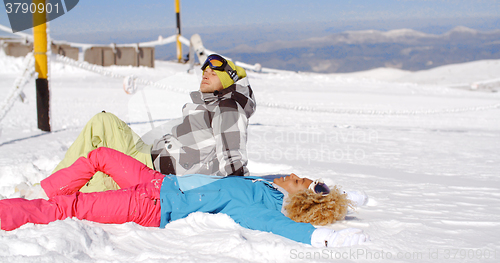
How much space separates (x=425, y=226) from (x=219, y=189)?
1.10 m

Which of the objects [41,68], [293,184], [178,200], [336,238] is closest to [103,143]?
[178,200]

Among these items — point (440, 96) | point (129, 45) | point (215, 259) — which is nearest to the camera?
point (215, 259)

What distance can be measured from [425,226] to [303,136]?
305 cm

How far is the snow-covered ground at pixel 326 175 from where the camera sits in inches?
66.7

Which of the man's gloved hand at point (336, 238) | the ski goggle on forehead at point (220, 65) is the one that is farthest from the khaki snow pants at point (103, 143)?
the man's gloved hand at point (336, 238)

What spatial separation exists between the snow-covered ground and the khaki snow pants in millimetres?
175

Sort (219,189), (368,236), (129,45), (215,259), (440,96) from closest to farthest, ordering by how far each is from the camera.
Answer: (215,259), (368,236), (219,189), (440,96), (129,45)

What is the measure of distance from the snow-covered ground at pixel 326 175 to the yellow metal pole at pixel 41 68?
0.64 ft

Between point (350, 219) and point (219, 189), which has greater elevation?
point (219, 189)

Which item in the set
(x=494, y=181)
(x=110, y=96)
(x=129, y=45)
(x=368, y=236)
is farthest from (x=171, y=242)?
(x=129, y=45)

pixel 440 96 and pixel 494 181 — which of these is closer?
pixel 494 181

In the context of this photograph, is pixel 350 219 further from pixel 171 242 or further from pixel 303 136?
pixel 303 136

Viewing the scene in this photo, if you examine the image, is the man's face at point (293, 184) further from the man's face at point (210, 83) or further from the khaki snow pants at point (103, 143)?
the khaki snow pants at point (103, 143)

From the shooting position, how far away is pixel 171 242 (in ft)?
6.17
